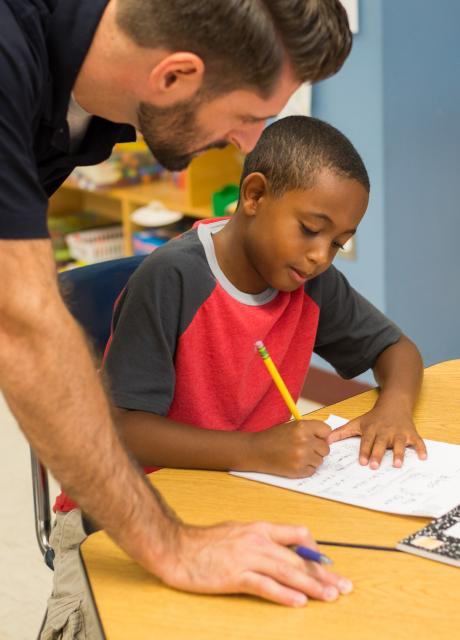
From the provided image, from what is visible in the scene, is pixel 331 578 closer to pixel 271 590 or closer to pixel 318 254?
pixel 271 590

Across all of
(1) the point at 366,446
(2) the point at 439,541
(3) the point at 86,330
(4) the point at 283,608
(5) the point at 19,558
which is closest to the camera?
(4) the point at 283,608

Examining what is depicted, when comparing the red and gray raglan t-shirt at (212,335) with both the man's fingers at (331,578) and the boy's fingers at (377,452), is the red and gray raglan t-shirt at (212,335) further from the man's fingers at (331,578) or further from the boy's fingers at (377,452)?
the man's fingers at (331,578)

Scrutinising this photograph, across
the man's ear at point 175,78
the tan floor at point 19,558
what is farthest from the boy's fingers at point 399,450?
the tan floor at point 19,558

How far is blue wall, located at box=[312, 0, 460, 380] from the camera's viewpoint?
261cm

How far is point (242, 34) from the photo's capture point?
38.7 inches

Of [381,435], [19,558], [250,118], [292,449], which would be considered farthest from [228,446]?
[19,558]

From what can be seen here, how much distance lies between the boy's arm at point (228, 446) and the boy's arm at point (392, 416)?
0.22 feet

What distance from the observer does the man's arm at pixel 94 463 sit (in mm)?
939

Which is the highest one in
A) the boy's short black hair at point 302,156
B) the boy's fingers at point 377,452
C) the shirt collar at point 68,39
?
the shirt collar at point 68,39

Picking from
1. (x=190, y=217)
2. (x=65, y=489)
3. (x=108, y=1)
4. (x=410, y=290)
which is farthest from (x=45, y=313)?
(x=190, y=217)

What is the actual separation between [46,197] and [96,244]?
2983 millimetres

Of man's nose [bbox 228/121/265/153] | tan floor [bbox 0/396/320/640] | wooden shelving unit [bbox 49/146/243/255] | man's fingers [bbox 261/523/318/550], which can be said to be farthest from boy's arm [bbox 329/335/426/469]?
wooden shelving unit [bbox 49/146/243/255]

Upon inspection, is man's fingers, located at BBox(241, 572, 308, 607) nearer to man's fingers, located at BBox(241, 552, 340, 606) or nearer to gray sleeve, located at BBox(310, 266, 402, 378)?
man's fingers, located at BBox(241, 552, 340, 606)

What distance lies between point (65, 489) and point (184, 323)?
1.52ft
